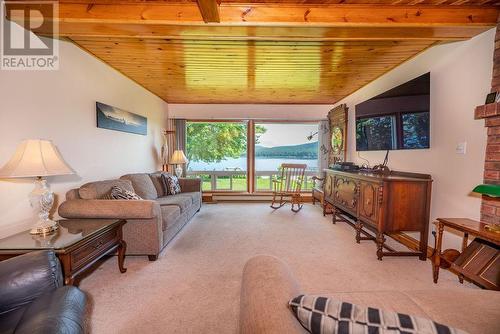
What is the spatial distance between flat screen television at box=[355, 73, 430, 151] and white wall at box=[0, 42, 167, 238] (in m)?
3.79

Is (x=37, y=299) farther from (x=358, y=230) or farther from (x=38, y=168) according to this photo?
(x=358, y=230)

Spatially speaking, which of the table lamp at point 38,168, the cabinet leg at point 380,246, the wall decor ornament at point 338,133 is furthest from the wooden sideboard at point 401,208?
the table lamp at point 38,168

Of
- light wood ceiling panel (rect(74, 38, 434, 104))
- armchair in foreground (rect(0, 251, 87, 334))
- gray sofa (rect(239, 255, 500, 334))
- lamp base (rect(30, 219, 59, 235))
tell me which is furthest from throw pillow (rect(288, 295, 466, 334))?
light wood ceiling panel (rect(74, 38, 434, 104))

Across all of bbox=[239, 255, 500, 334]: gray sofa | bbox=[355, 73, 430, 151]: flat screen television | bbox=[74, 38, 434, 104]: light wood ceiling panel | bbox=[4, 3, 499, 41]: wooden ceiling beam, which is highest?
bbox=[74, 38, 434, 104]: light wood ceiling panel

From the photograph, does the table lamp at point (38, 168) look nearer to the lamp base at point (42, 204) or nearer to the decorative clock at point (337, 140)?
the lamp base at point (42, 204)

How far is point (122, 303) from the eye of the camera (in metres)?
1.80

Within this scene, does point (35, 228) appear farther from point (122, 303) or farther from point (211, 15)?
point (211, 15)

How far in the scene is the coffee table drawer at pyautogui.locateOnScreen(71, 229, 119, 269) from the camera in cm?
162

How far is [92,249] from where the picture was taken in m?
1.80

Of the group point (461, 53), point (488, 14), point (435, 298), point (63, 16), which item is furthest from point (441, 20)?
point (63, 16)

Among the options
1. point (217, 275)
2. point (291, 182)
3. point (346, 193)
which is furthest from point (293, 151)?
point (217, 275)

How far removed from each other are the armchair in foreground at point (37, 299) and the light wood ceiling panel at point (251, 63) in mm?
2335

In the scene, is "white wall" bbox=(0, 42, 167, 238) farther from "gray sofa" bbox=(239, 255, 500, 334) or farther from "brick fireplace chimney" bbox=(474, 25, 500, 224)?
"brick fireplace chimney" bbox=(474, 25, 500, 224)

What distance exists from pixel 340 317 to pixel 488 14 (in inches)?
111
